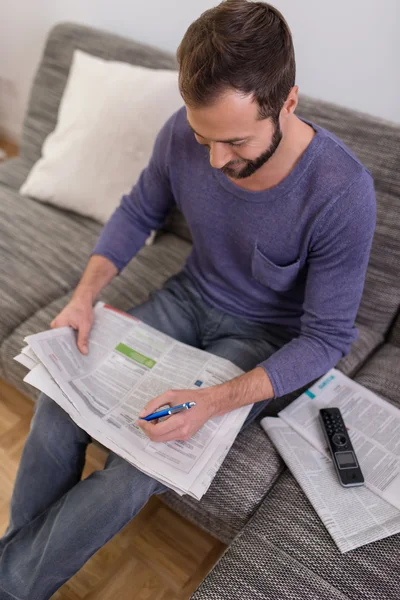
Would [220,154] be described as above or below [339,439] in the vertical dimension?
above

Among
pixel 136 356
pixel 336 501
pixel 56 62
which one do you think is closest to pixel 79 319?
A: pixel 136 356

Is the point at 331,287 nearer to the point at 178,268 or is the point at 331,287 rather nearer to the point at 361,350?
the point at 361,350

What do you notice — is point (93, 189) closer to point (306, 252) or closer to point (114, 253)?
point (114, 253)

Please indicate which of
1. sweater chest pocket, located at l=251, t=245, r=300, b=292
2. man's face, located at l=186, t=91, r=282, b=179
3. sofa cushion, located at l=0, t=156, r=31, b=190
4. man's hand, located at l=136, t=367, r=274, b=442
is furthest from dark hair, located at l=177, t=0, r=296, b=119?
sofa cushion, located at l=0, t=156, r=31, b=190

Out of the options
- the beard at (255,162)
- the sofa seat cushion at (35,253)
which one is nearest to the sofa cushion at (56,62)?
the sofa seat cushion at (35,253)

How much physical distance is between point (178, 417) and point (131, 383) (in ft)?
0.60

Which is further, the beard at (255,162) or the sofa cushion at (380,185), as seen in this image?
the sofa cushion at (380,185)

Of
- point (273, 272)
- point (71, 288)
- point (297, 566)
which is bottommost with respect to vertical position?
point (71, 288)

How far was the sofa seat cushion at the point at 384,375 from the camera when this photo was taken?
4.51 ft

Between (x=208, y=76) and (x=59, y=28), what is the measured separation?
1.34 meters

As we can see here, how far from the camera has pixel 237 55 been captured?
3.05 feet

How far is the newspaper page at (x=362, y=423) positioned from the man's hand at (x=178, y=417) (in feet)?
0.87

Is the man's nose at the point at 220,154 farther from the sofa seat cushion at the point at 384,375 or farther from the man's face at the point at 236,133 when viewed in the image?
the sofa seat cushion at the point at 384,375

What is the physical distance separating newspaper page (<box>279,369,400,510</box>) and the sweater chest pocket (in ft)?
0.90
